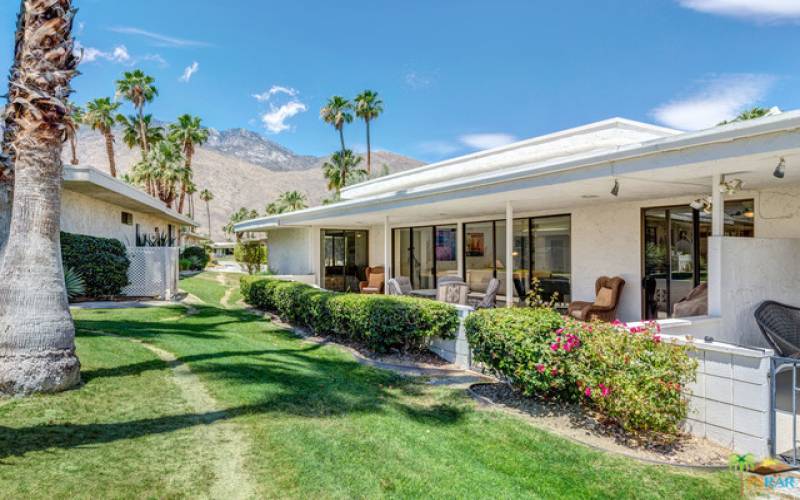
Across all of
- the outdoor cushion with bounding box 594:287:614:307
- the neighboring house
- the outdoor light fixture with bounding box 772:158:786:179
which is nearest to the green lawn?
the outdoor light fixture with bounding box 772:158:786:179

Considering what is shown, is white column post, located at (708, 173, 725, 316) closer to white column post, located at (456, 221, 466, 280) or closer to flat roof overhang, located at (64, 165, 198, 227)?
white column post, located at (456, 221, 466, 280)

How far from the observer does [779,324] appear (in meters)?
6.11

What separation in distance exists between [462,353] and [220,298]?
535 inches

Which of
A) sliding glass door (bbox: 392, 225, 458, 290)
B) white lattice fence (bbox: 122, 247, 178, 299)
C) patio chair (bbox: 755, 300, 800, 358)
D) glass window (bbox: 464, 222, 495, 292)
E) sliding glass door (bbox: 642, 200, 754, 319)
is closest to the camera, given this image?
patio chair (bbox: 755, 300, 800, 358)

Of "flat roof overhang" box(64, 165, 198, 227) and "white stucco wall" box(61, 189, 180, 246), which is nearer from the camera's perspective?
"flat roof overhang" box(64, 165, 198, 227)

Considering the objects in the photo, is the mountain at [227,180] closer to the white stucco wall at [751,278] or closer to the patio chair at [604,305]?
the patio chair at [604,305]

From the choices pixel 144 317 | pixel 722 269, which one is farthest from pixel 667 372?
pixel 144 317

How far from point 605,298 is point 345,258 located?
12.0m

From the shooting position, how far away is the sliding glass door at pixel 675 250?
840 cm

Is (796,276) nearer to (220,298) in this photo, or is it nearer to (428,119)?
(220,298)

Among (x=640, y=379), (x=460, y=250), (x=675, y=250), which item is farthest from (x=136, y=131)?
(x=640, y=379)

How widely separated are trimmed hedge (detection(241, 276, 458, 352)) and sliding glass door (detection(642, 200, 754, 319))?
478cm

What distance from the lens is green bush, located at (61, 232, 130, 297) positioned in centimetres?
1309

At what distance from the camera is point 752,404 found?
14.0 feet
